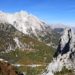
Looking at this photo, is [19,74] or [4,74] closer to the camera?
[4,74]

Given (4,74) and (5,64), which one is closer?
(4,74)
